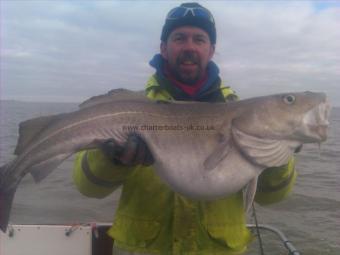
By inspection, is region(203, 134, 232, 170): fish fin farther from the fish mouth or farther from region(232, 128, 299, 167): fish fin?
the fish mouth

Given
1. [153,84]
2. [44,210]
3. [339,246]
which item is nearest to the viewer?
[153,84]

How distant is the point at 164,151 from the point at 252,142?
0.65 m

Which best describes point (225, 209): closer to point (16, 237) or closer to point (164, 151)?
point (164, 151)

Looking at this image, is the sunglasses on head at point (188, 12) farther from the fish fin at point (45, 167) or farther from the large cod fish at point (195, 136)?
the fish fin at point (45, 167)

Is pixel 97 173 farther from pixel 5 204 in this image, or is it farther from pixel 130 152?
pixel 5 204

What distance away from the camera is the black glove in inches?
124

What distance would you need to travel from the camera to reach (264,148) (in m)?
3.18

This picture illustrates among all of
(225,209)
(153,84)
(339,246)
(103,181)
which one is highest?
(153,84)

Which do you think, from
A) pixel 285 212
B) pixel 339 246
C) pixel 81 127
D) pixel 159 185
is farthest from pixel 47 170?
pixel 285 212

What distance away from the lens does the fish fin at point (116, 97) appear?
335 cm

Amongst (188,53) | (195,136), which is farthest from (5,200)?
(188,53)

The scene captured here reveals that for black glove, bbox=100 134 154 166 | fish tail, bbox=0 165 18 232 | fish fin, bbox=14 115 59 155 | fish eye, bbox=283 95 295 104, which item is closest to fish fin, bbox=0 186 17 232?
fish tail, bbox=0 165 18 232

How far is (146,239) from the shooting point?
11.5ft

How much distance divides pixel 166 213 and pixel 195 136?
2.43 ft
